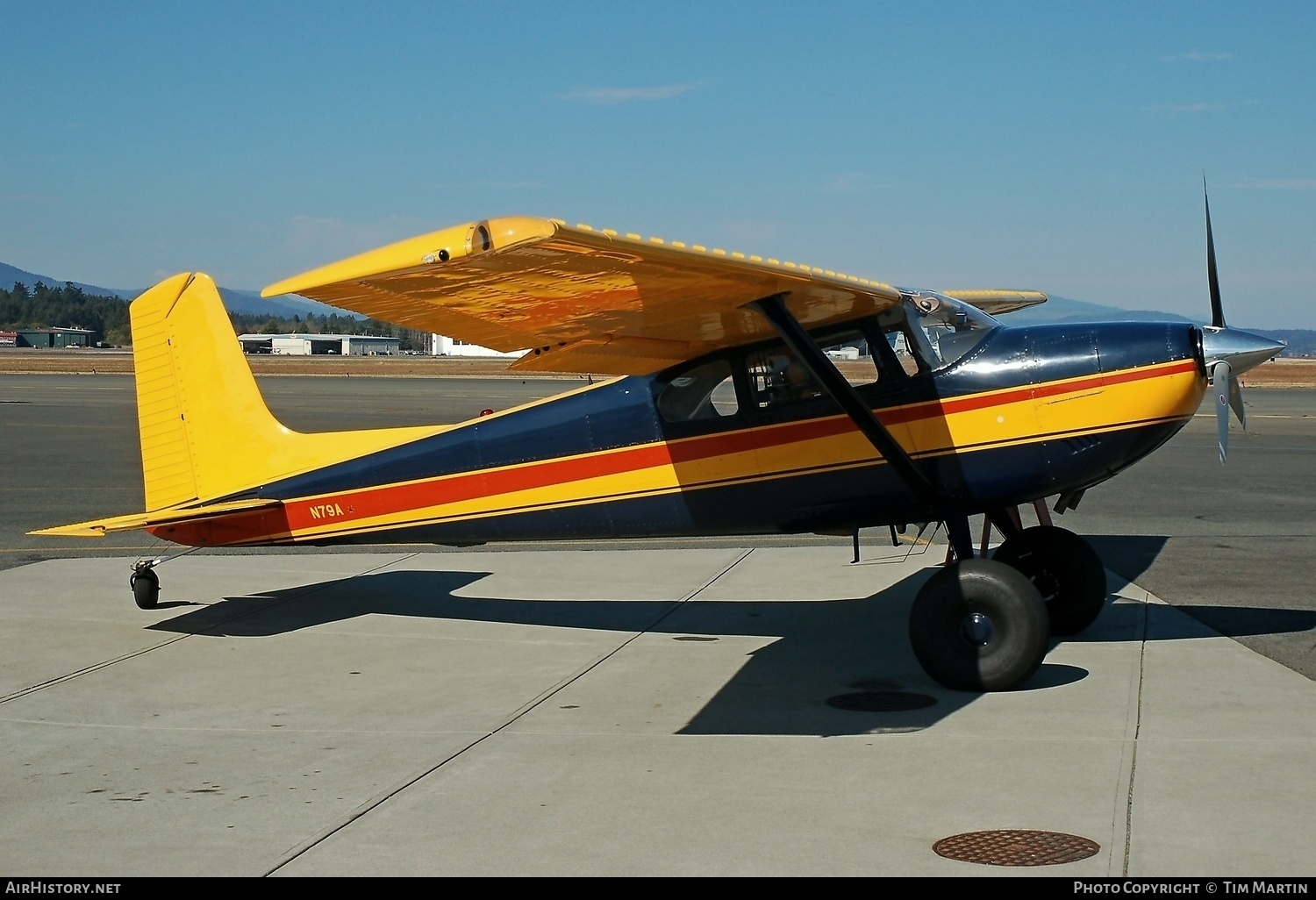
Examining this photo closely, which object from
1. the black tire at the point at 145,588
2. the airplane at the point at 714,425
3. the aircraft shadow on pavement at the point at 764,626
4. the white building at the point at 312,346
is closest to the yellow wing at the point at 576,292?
the airplane at the point at 714,425

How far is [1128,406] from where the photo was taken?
7434mm

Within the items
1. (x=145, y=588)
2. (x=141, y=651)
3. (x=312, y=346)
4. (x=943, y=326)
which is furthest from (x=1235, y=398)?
Result: (x=312, y=346)

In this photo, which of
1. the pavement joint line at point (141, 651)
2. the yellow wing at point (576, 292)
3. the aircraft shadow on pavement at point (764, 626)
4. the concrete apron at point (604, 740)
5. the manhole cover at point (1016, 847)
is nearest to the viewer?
the manhole cover at point (1016, 847)

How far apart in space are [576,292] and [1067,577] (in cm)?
417

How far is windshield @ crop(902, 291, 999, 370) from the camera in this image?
25.9 ft

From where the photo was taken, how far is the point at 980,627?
23.6 ft

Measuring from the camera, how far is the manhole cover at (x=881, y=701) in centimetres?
695

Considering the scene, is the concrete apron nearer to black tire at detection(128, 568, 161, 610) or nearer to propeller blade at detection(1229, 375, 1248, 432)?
black tire at detection(128, 568, 161, 610)

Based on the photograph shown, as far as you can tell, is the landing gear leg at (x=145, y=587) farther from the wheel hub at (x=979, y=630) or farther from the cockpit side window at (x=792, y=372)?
the wheel hub at (x=979, y=630)

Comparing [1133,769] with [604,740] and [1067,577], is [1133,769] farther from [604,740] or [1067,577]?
[1067,577]

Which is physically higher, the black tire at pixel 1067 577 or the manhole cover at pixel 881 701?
the black tire at pixel 1067 577

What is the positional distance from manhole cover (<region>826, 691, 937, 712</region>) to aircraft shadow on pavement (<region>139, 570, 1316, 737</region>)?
0.06 metres

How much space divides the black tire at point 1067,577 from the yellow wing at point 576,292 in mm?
2199

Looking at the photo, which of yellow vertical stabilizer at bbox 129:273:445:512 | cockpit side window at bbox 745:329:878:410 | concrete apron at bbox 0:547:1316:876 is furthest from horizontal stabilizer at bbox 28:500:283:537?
cockpit side window at bbox 745:329:878:410
